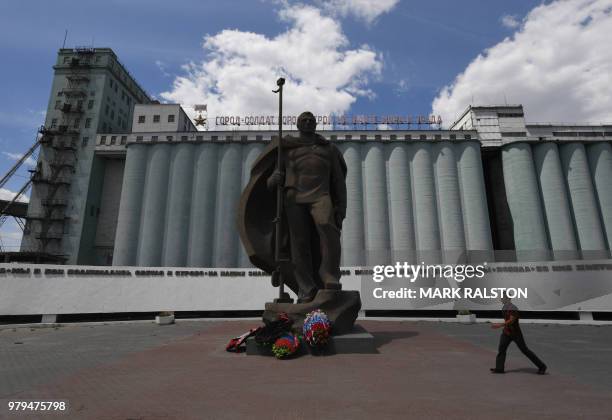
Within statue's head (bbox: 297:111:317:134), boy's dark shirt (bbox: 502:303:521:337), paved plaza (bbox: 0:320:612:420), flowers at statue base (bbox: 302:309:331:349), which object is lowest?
paved plaza (bbox: 0:320:612:420)

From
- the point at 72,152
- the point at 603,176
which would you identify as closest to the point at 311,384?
the point at 603,176

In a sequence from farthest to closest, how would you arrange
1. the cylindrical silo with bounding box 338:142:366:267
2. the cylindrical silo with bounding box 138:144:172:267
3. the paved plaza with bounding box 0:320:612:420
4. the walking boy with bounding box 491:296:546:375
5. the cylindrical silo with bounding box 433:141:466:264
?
the cylindrical silo with bounding box 138:144:172:267 < the cylindrical silo with bounding box 338:142:366:267 < the cylindrical silo with bounding box 433:141:466:264 < the walking boy with bounding box 491:296:546:375 < the paved plaza with bounding box 0:320:612:420

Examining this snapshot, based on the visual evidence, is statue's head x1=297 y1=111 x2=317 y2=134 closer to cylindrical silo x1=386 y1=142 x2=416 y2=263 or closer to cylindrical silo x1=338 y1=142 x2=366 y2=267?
cylindrical silo x1=338 y1=142 x2=366 y2=267

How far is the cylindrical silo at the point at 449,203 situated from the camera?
46125mm

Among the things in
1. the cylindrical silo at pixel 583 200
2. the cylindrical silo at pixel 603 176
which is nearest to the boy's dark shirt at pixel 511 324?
the cylindrical silo at pixel 583 200

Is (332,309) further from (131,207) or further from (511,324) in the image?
(131,207)

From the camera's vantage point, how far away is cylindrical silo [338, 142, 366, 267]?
152ft

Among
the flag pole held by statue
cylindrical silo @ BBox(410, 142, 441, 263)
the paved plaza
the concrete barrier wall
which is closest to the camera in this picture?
the paved plaza

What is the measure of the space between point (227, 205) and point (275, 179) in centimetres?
3818

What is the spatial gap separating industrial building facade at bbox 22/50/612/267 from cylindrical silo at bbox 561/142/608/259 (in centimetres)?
14

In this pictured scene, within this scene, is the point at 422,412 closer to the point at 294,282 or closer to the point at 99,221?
the point at 294,282

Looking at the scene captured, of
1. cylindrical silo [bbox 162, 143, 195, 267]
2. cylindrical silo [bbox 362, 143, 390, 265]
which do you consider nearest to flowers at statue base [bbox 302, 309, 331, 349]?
cylindrical silo [bbox 362, 143, 390, 265]

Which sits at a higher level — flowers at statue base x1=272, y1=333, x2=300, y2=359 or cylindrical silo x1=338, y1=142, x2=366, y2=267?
cylindrical silo x1=338, y1=142, x2=366, y2=267

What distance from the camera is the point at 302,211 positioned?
11.6 metres
